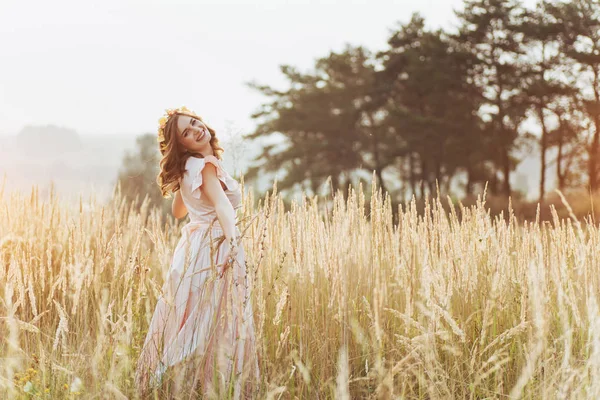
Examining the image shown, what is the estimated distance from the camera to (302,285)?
285 centimetres

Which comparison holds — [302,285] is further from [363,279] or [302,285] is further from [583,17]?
[583,17]

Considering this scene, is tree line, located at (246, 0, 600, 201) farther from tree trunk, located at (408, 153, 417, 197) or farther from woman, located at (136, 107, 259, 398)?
woman, located at (136, 107, 259, 398)

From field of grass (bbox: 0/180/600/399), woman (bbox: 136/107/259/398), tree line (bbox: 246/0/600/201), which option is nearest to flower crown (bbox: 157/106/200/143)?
woman (bbox: 136/107/259/398)

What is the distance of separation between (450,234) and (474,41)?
22108 millimetres

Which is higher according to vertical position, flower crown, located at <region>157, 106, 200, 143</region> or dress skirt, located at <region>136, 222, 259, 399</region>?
flower crown, located at <region>157, 106, 200, 143</region>

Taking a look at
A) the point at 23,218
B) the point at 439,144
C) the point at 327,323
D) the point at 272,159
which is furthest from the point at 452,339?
the point at 272,159

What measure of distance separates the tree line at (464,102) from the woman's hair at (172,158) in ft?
60.2

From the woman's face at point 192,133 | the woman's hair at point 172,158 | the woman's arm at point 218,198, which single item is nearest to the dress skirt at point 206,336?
the woman's arm at point 218,198

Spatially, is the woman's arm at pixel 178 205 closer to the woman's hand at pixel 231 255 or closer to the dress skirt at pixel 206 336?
the dress skirt at pixel 206 336

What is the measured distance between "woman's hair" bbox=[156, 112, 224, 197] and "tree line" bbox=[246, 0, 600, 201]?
18349 millimetres

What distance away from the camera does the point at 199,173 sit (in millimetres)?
3141

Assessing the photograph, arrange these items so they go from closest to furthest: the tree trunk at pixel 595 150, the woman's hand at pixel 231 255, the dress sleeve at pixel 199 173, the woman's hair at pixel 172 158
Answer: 1. the woman's hand at pixel 231 255
2. the dress sleeve at pixel 199 173
3. the woman's hair at pixel 172 158
4. the tree trunk at pixel 595 150

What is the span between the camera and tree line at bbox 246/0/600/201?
22438mm

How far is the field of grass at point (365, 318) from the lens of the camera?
91.0 inches
